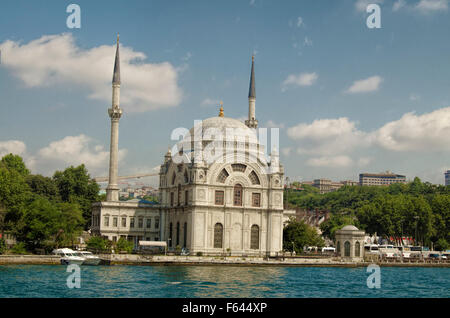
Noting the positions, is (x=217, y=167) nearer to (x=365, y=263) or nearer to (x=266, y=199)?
(x=266, y=199)

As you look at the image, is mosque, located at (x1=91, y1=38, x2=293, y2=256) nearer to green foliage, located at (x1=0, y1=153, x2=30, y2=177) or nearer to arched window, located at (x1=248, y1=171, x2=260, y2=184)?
arched window, located at (x1=248, y1=171, x2=260, y2=184)

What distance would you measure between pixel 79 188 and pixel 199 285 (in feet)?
168

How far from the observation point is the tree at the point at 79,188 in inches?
3270

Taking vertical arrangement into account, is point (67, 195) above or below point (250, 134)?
below

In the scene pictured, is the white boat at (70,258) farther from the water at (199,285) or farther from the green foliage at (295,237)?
the green foliage at (295,237)

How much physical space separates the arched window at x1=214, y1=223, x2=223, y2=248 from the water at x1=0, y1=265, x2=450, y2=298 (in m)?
19.7

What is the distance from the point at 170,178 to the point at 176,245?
350 inches

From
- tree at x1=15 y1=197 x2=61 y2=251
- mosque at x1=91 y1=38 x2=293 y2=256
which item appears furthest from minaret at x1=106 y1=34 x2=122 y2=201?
tree at x1=15 y1=197 x2=61 y2=251

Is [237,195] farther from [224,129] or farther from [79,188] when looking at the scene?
[79,188]

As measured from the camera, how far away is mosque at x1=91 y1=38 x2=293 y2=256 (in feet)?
221

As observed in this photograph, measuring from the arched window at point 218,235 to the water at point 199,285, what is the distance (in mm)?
19669
